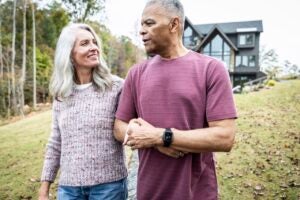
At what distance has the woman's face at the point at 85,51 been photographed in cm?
270

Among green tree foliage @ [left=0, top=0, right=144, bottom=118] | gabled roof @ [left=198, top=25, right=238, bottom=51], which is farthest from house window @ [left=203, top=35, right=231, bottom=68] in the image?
green tree foliage @ [left=0, top=0, right=144, bottom=118]

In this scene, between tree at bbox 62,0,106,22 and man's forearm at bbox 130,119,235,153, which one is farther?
tree at bbox 62,0,106,22

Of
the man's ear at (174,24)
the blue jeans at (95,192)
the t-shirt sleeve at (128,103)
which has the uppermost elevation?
the man's ear at (174,24)

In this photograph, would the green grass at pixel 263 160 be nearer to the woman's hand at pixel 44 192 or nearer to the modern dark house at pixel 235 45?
the woman's hand at pixel 44 192

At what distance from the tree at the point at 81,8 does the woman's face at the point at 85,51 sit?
2121 centimetres

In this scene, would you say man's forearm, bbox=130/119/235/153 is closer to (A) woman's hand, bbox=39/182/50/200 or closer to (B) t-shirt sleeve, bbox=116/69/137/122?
(B) t-shirt sleeve, bbox=116/69/137/122

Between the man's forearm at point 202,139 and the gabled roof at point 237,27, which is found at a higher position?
the gabled roof at point 237,27

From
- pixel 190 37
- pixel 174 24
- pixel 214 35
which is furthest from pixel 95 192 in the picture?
pixel 190 37

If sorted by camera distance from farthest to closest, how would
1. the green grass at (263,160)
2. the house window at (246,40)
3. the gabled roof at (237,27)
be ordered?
the gabled roof at (237,27) < the house window at (246,40) < the green grass at (263,160)

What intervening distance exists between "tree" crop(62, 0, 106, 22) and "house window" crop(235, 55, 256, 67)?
1632 centimetres

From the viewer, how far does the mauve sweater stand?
8.33 ft

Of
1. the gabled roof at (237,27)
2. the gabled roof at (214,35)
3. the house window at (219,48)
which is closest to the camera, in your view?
the gabled roof at (214,35)

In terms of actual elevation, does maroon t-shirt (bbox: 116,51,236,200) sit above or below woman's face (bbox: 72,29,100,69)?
below

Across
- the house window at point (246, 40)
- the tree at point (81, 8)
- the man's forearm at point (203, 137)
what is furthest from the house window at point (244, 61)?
the man's forearm at point (203, 137)
